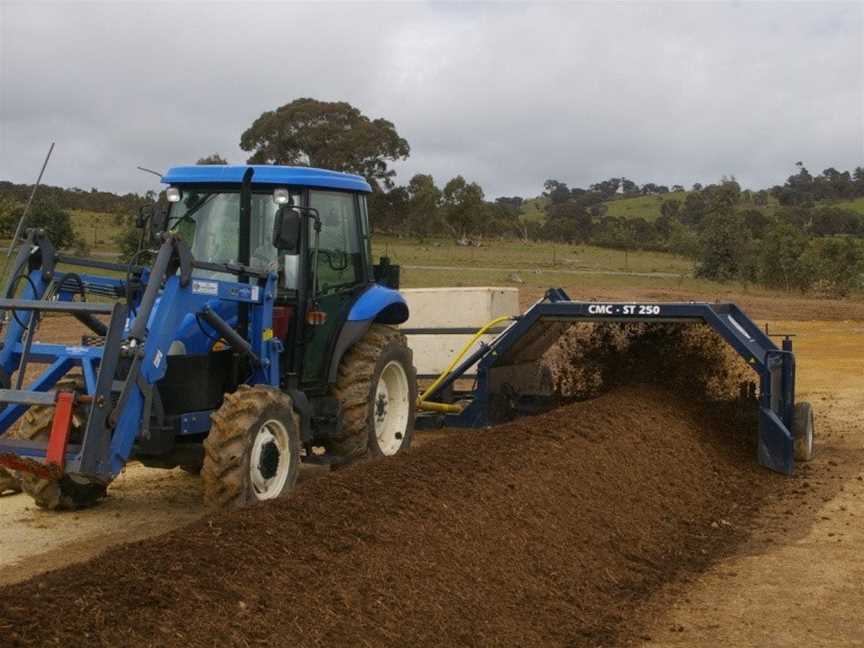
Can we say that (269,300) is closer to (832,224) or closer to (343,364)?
(343,364)

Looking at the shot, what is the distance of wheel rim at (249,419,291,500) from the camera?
763 centimetres

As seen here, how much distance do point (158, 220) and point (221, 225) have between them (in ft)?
1.69

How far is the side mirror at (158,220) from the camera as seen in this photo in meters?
8.51

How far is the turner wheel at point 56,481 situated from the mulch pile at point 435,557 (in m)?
1.63

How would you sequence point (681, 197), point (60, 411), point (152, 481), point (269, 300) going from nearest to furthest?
1. point (60, 411)
2. point (269, 300)
3. point (152, 481)
4. point (681, 197)

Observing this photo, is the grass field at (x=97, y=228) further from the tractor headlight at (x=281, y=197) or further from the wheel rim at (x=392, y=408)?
the tractor headlight at (x=281, y=197)

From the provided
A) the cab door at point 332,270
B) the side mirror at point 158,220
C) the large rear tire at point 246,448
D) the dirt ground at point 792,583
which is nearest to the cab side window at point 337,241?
the cab door at point 332,270

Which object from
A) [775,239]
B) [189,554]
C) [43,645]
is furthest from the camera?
[775,239]

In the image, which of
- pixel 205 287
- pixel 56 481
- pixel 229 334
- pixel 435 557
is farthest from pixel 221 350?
pixel 435 557

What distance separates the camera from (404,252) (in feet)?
181

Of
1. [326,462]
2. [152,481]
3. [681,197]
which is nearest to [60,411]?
[326,462]

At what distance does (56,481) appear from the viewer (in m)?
8.53

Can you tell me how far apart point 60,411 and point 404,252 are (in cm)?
4846

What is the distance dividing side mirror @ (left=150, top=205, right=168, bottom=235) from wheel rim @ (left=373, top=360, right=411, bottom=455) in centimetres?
217
